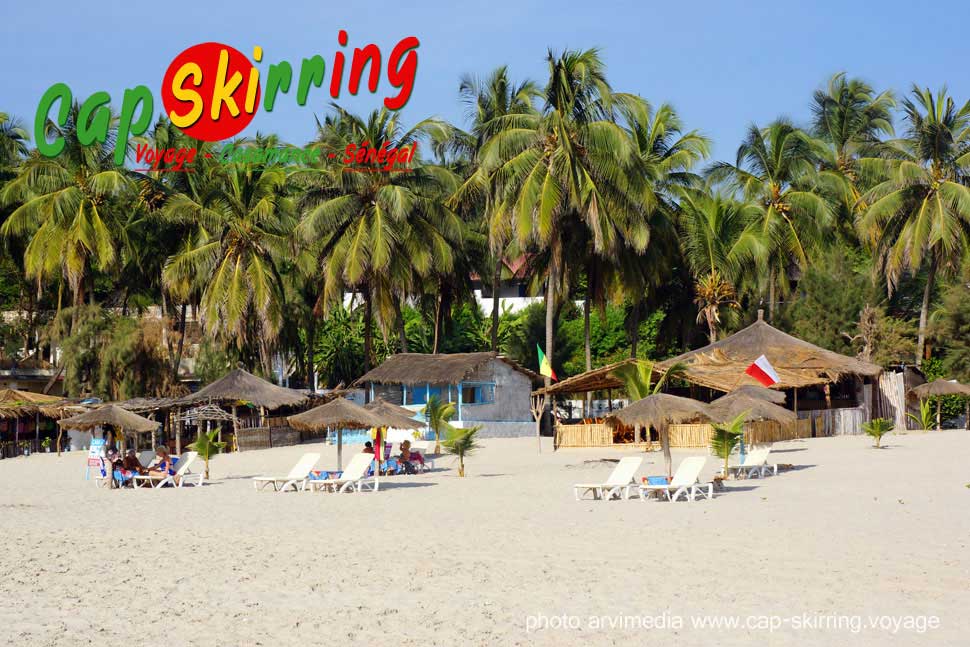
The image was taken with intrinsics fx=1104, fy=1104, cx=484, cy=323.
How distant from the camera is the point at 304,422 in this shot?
2158 centimetres

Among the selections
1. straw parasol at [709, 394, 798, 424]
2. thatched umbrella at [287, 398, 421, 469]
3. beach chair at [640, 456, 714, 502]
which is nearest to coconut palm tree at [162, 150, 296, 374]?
thatched umbrella at [287, 398, 421, 469]

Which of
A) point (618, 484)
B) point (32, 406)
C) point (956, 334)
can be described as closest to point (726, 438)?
point (618, 484)

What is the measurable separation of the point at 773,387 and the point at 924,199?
40.6 ft

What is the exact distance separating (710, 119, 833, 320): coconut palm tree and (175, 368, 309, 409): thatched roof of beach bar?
65.2ft

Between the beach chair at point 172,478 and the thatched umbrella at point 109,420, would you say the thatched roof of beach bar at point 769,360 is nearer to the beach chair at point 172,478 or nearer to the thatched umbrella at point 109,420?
the beach chair at point 172,478

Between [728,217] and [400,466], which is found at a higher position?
[728,217]

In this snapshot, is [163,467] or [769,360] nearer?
[163,467]

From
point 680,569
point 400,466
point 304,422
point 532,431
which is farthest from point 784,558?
point 532,431

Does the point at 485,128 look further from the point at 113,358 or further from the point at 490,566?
the point at 490,566

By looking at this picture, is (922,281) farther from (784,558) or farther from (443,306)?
(784,558)

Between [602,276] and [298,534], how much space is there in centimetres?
2912

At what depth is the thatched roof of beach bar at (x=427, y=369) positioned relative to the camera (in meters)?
39.2

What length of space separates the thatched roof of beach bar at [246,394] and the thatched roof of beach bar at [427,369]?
478 centimetres

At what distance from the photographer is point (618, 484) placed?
17.9 metres
